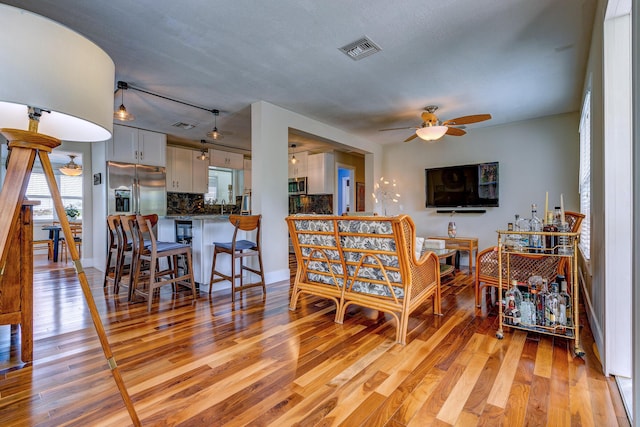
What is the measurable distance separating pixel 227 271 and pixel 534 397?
3.24m

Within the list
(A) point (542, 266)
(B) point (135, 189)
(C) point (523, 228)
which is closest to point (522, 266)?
(A) point (542, 266)

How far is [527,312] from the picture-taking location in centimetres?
225

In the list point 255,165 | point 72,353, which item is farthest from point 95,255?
point 72,353

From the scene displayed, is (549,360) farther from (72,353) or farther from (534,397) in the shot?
(72,353)

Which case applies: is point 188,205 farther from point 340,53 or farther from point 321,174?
point 340,53

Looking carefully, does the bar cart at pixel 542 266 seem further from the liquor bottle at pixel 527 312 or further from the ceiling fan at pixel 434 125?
the ceiling fan at pixel 434 125

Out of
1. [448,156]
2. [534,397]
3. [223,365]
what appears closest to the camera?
[534,397]

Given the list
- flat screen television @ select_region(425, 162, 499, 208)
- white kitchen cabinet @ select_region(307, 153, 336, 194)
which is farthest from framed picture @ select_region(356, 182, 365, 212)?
flat screen television @ select_region(425, 162, 499, 208)

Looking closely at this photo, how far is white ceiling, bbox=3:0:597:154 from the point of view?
2.15 metres

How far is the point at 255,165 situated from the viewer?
13.1 feet

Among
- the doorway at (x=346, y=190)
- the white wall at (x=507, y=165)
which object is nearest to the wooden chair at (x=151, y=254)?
the white wall at (x=507, y=165)

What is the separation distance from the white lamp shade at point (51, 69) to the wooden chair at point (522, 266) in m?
2.71

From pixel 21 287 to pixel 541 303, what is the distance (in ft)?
12.1

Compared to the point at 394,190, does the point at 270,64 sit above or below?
above
